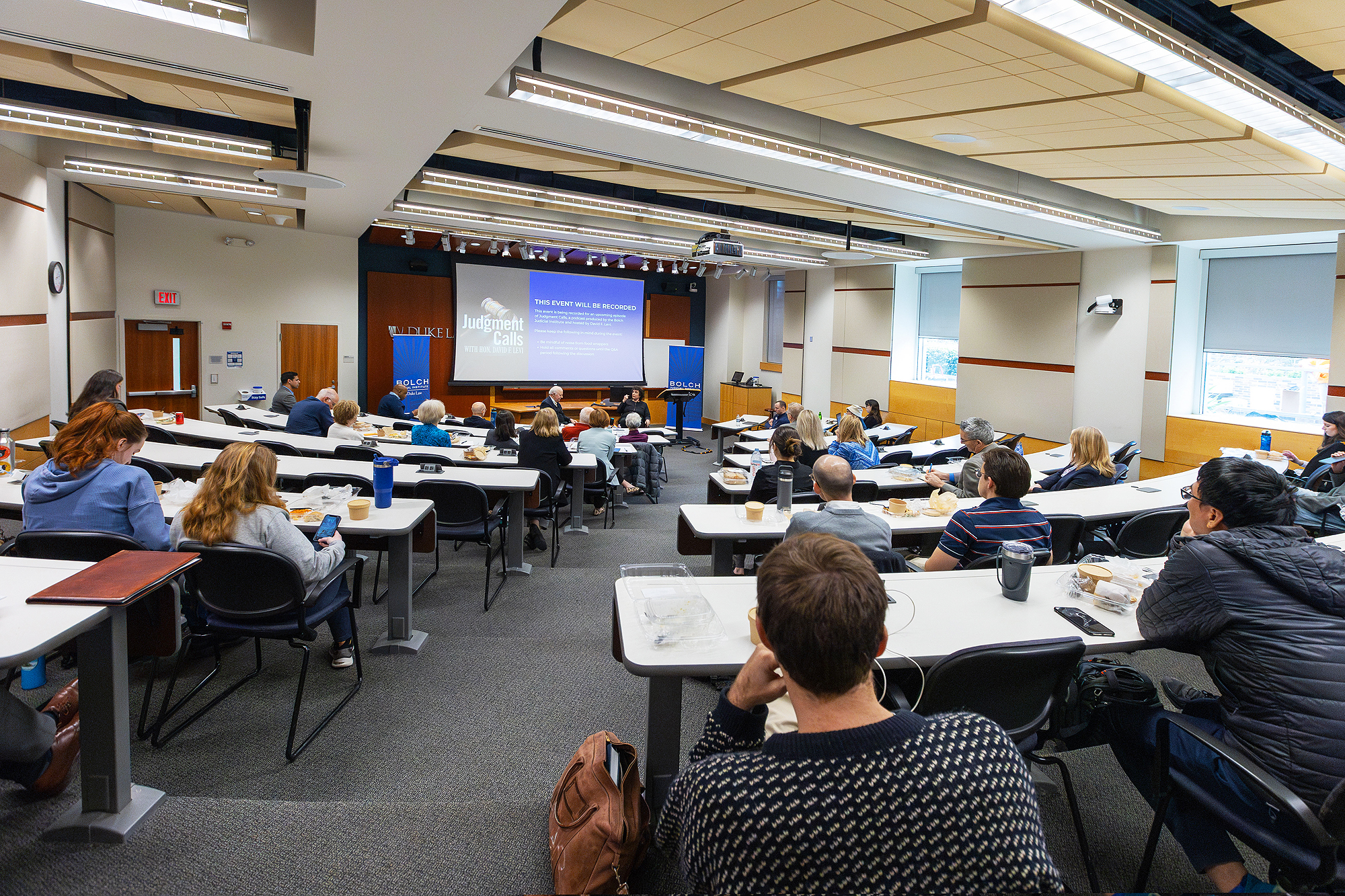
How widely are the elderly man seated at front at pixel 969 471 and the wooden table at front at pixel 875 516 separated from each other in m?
0.23

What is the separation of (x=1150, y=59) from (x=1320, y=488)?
4442 millimetres

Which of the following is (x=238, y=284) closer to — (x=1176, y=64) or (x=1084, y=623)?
(x=1176, y=64)

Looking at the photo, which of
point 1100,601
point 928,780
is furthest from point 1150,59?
point 928,780

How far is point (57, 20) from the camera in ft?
10.4

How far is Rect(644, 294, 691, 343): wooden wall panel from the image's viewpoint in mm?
14500

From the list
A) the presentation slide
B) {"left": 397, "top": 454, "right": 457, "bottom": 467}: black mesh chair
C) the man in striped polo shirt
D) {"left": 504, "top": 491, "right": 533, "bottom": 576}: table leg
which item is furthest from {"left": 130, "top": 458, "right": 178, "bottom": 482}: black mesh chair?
the presentation slide

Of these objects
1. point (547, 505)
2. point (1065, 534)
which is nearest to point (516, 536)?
point (547, 505)

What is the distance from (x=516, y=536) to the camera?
16.9 ft

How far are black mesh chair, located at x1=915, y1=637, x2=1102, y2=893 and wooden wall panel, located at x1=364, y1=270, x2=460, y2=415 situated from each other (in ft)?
38.1

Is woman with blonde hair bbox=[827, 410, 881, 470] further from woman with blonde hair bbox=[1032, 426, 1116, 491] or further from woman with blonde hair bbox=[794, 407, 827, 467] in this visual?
woman with blonde hair bbox=[1032, 426, 1116, 491]

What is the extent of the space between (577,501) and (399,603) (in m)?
2.82

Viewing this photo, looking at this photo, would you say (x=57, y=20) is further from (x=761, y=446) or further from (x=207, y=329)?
(x=207, y=329)

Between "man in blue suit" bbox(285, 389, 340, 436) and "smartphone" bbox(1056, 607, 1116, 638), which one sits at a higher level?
"man in blue suit" bbox(285, 389, 340, 436)

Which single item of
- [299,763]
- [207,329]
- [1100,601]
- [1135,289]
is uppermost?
[1135,289]
